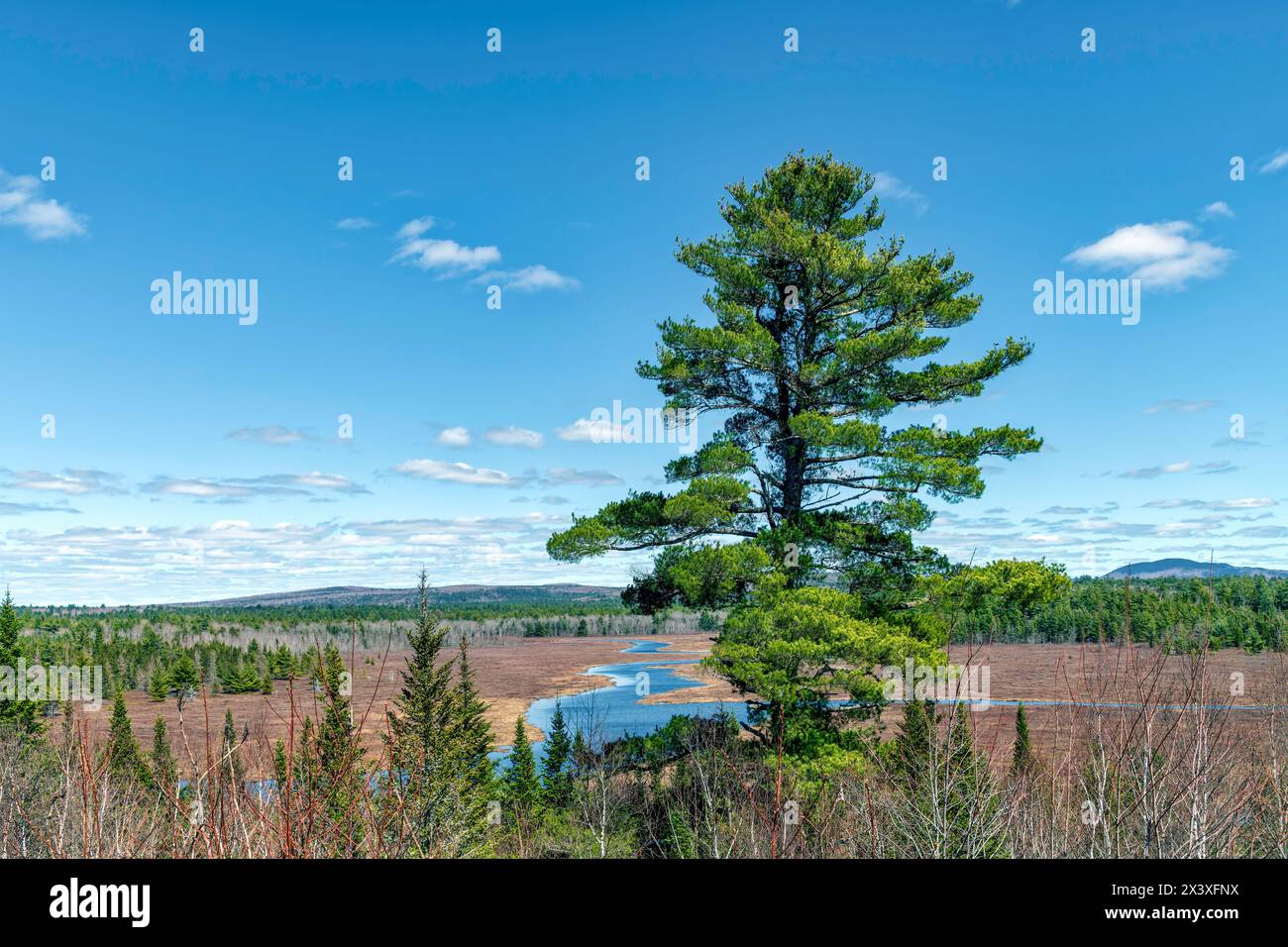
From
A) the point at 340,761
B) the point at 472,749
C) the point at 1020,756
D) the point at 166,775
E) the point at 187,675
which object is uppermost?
the point at 166,775

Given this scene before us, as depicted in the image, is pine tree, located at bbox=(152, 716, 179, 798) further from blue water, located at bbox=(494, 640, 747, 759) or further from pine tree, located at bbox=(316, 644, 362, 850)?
blue water, located at bbox=(494, 640, 747, 759)

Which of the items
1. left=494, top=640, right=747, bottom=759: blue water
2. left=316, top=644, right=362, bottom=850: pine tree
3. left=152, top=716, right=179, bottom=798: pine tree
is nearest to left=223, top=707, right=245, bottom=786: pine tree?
left=152, top=716, right=179, bottom=798: pine tree

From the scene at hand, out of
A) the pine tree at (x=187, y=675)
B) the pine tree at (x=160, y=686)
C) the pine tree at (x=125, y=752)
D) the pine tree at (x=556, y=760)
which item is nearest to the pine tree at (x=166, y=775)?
the pine tree at (x=125, y=752)

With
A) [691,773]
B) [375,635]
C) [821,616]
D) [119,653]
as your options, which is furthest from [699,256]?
[375,635]

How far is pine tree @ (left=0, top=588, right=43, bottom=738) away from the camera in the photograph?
36844 mm

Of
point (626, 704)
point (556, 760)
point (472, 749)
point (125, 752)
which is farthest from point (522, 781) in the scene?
point (626, 704)

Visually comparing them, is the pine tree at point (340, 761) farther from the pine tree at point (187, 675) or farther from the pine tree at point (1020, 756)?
the pine tree at point (187, 675)

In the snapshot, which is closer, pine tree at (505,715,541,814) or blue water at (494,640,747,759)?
pine tree at (505,715,541,814)

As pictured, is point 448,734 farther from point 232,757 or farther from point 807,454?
point 232,757

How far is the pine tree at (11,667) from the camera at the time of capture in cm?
3684

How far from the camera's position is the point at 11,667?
35969 millimetres

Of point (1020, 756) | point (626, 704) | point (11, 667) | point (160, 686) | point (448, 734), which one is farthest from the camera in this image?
point (160, 686)

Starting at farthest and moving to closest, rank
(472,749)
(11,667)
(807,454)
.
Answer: (11,667)
(472,749)
(807,454)
